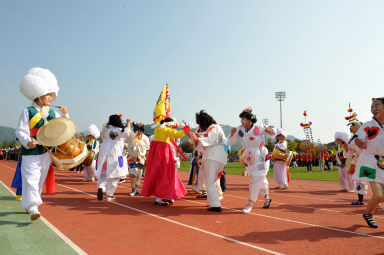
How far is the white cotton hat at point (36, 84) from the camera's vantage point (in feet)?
16.1

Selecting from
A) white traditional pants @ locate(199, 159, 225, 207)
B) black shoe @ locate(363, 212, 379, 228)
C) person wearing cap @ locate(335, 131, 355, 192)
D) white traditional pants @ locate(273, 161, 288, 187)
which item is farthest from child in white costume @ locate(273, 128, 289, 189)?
black shoe @ locate(363, 212, 379, 228)

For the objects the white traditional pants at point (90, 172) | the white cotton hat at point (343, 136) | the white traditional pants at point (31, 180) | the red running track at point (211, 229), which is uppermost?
the white cotton hat at point (343, 136)

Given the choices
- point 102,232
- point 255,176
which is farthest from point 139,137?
point 102,232

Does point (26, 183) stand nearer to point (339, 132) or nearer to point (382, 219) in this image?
point (382, 219)

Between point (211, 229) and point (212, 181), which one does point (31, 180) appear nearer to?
point (211, 229)

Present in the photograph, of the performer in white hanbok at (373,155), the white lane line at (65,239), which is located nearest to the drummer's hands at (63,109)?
the white lane line at (65,239)

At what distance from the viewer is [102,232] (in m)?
4.39

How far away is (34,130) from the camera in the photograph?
15.9ft

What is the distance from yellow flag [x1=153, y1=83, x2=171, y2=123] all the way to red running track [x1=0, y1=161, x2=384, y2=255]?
7.58ft

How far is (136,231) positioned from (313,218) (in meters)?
3.71

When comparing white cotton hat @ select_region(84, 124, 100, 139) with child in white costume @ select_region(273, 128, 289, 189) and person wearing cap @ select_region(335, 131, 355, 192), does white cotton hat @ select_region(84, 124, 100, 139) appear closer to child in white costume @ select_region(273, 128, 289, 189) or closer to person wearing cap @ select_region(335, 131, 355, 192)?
child in white costume @ select_region(273, 128, 289, 189)

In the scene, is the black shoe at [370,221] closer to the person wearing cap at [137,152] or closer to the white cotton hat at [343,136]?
the white cotton hat at [343,136]

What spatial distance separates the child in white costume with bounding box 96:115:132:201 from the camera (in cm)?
739

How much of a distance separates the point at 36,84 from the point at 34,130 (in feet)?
2.74
